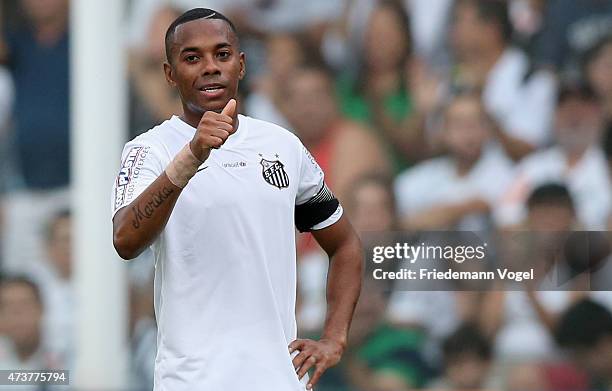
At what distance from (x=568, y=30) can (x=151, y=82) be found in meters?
2.43

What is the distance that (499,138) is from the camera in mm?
6984

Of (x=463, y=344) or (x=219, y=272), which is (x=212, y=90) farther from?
(x=463, y=344)

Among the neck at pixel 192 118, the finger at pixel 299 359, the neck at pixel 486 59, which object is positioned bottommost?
the finger at pixel 299 359

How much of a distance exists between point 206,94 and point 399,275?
361 cm

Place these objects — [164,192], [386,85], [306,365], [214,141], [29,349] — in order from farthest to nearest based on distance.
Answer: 1. [29,349]
2. [386,85]
3. [306,365]
4. [164,192]
5. [214,141]

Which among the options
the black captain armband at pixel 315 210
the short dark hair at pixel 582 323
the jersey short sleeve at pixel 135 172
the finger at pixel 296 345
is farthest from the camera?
the short dark hair at pixel 582 323

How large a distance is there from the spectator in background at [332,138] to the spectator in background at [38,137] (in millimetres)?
1413

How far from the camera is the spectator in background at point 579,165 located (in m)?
6.97

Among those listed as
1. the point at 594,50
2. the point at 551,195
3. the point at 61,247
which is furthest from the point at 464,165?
the point at 61,247

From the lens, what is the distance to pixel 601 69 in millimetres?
7039

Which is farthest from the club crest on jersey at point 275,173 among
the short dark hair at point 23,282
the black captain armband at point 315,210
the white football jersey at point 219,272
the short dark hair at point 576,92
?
the short dark hair at point 23,282

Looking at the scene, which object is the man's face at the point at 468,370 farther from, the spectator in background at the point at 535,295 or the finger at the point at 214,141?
the finger at the point at 214,141

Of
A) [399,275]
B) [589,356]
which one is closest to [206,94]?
[399,275]

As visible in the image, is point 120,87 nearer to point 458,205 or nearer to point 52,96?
point 52,96
